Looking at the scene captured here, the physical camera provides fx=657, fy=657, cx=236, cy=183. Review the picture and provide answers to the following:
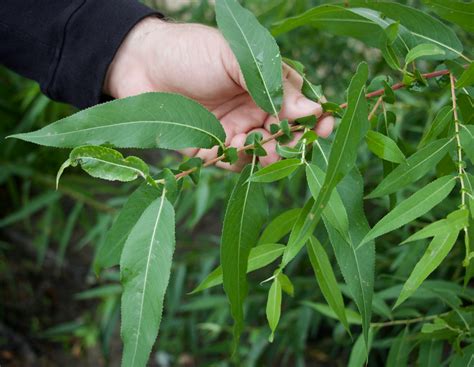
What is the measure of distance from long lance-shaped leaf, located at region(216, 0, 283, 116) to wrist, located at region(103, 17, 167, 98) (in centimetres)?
24

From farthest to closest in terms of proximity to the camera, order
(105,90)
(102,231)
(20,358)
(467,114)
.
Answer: (20,358), (102,231), (105,90), (467,114)

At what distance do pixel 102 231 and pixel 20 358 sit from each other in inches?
29.1

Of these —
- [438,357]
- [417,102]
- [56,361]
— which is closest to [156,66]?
[438,357]

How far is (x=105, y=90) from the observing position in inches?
40.6

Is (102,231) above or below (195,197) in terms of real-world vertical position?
below

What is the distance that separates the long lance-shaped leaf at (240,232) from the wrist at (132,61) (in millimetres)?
360

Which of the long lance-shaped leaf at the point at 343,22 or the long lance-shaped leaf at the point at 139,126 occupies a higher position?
the long lance-shaped leaf at the point at 343,22

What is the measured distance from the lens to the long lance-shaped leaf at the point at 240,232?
60 cm

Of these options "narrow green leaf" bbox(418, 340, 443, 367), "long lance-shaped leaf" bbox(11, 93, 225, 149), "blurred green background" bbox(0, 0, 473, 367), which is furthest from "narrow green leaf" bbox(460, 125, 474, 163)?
"blurred green background" bbox(0, 0, 473, 367)

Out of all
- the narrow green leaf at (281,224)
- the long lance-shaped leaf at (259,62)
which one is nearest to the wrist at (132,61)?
the long lance-shaped leaf at (259,62)

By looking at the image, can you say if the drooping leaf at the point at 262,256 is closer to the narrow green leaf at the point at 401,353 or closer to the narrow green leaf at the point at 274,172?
the narrow green leaf at the point at 274,172

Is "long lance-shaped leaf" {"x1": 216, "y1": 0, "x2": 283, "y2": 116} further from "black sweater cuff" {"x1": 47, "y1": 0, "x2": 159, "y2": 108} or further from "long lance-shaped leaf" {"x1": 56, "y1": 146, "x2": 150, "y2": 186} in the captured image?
"black sweater cuff" {"x1": 47, "y1": 0, "x2": 159, "y2": 108}

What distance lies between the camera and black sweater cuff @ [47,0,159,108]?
923 mm

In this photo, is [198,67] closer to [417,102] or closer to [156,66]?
[156,66]
